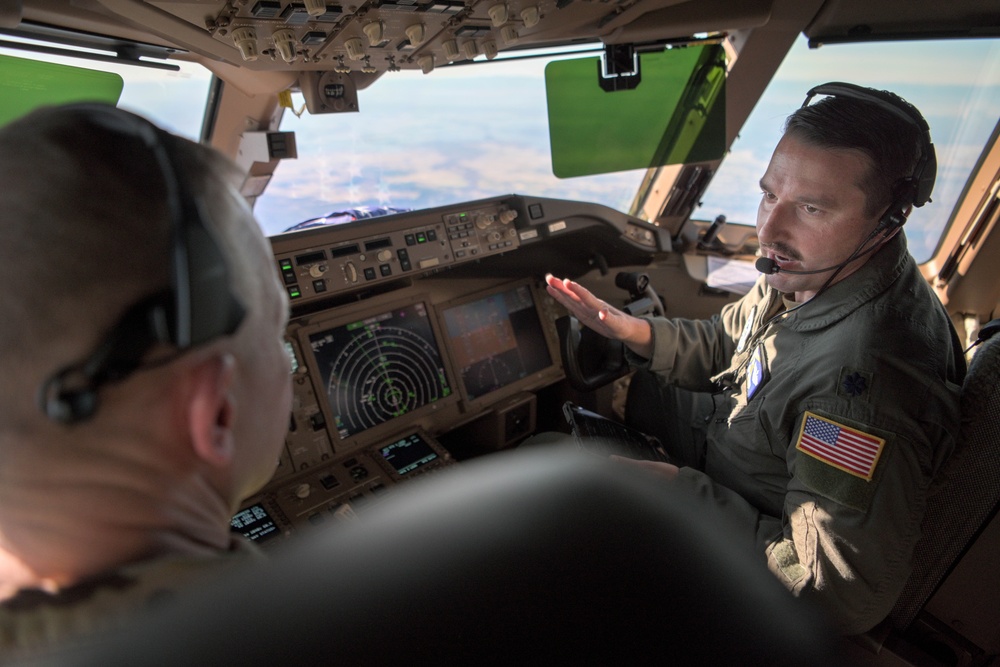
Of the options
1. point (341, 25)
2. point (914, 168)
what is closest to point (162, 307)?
point (341, 25)

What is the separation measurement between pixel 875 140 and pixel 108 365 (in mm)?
1511

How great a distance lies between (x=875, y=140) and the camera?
4.48 feet

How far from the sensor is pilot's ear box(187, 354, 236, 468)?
0.51 meters

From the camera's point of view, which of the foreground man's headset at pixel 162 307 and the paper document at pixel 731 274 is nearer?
the foreground man's headset at pixel 162 307

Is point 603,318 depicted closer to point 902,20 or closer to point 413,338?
point 413,338

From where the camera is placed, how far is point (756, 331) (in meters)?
1.76

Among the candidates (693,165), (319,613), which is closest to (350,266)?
(319,613)

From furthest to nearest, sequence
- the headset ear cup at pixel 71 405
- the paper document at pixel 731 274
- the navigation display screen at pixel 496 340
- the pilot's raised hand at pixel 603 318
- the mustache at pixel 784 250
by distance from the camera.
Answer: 1. the paper document at pixel 731 274
2. the navigation display screen at pixel 496 340
3. the pilot's raised hand at pixel 603 318
4. the mustache at pixel 784 250
5. the headset ear cup at pixel 71 405

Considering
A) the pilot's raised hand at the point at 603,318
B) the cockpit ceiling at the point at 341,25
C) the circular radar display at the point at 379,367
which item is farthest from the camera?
the circular radar display at the point at 379,367

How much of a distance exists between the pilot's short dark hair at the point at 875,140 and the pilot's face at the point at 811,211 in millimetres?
16

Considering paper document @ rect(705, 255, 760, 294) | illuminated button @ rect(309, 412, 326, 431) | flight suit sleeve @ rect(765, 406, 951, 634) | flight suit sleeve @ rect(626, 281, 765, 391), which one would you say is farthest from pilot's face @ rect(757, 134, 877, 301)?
paper document @ rect(705, 255, 760, 294)

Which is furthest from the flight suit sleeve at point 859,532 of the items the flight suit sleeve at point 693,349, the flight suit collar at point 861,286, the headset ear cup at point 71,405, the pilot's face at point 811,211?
the headset ear cup at point 71,405

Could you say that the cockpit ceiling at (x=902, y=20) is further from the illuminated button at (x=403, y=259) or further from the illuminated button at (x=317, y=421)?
the illuminated button at (x=317, y=421)

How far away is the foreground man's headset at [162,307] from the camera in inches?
18.1
